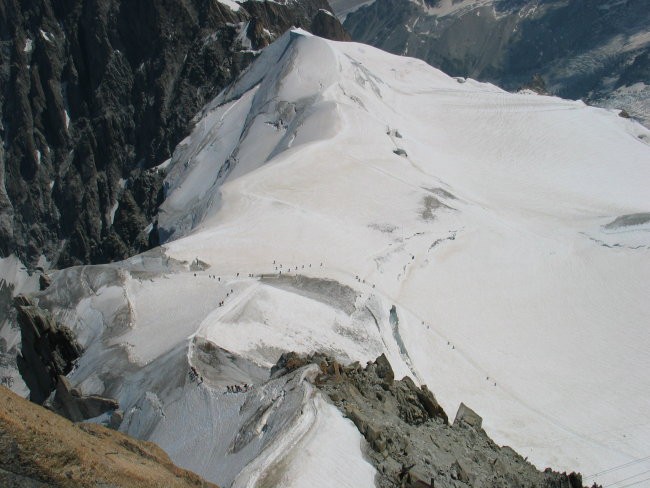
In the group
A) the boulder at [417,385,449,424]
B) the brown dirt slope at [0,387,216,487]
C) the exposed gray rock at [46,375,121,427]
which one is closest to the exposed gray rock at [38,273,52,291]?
the exposed gray rock at [46,375,121,427]

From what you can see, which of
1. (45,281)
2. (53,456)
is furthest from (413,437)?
(45,281)

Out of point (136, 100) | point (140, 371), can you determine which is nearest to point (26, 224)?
point (136, 100)

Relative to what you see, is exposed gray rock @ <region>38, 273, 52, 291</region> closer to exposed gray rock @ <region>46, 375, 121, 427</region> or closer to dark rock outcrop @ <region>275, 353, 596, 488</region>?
exposed gray rock @ <region>46, 375, 121, 427</region>

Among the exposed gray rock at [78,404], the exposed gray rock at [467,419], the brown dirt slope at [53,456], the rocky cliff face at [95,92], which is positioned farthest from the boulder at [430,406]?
the rocky cliff face at [95,92]

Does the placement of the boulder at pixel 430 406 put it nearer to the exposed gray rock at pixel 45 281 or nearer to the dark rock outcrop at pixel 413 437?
the dark rock outcrop at pixel 413 437

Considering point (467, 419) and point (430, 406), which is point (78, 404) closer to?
point (430, 406)

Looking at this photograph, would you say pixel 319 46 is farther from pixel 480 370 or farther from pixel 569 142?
pixel 480 370

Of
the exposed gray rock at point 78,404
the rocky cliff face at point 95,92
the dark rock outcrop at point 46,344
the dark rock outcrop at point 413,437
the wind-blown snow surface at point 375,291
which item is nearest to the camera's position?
the dark rock outcrop at point 413,437
